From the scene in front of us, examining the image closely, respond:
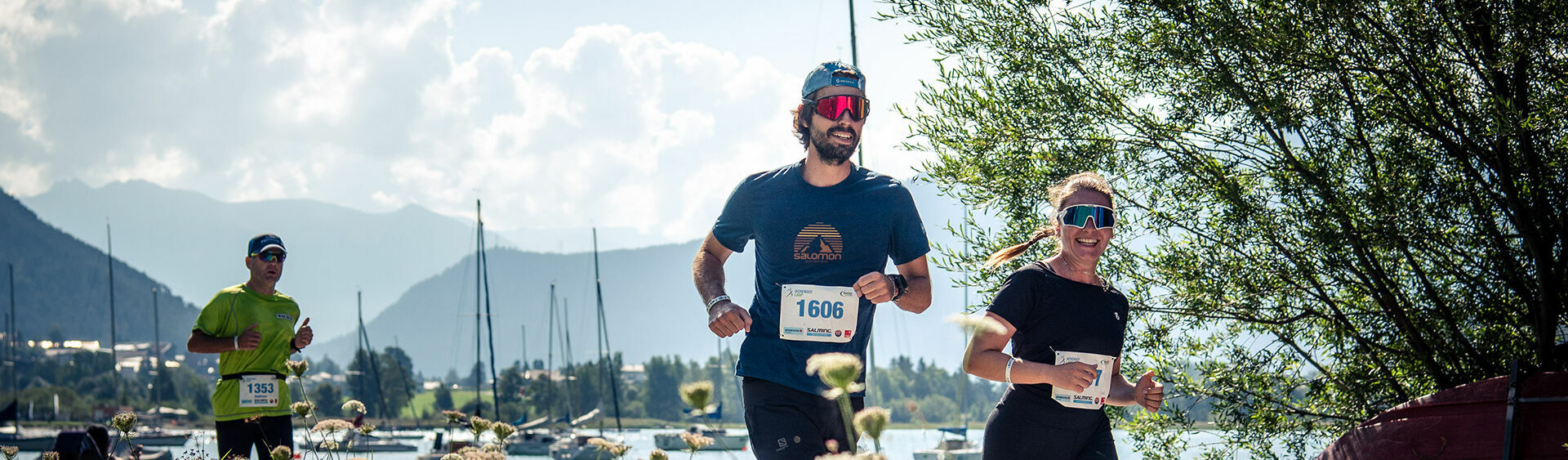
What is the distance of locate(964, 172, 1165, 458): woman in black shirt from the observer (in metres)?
4.24

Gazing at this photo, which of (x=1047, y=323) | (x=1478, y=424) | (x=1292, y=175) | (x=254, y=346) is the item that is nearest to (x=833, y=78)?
(x=1047, y=323)

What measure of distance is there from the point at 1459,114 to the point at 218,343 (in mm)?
8639

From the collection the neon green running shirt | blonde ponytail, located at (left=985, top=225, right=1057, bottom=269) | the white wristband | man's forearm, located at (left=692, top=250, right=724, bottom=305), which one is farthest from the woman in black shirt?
the neon green running shirt

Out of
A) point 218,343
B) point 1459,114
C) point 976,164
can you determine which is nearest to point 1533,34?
point 1459,114

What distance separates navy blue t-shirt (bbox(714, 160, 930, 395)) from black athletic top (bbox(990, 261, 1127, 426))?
498 millimetres

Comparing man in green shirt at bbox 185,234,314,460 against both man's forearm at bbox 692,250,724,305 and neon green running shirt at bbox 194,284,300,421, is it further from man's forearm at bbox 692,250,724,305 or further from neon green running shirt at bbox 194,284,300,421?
man's forearm at bbox 692,250,724,305

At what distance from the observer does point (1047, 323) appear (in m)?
4.32

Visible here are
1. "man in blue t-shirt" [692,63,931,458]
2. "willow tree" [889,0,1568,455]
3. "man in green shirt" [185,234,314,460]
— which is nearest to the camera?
"man in blue t-shirt" [692,63,931,458]

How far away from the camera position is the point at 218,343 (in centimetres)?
711

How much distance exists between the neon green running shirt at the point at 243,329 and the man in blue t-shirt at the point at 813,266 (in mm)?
3641

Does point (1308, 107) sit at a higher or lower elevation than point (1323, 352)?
higher

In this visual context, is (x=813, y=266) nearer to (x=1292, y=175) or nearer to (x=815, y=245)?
(x=815, y=245)

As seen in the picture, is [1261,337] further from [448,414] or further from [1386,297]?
[448,414]

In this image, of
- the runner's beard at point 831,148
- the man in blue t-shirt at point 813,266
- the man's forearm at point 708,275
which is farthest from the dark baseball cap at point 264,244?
the runner's beard at point 831,148
